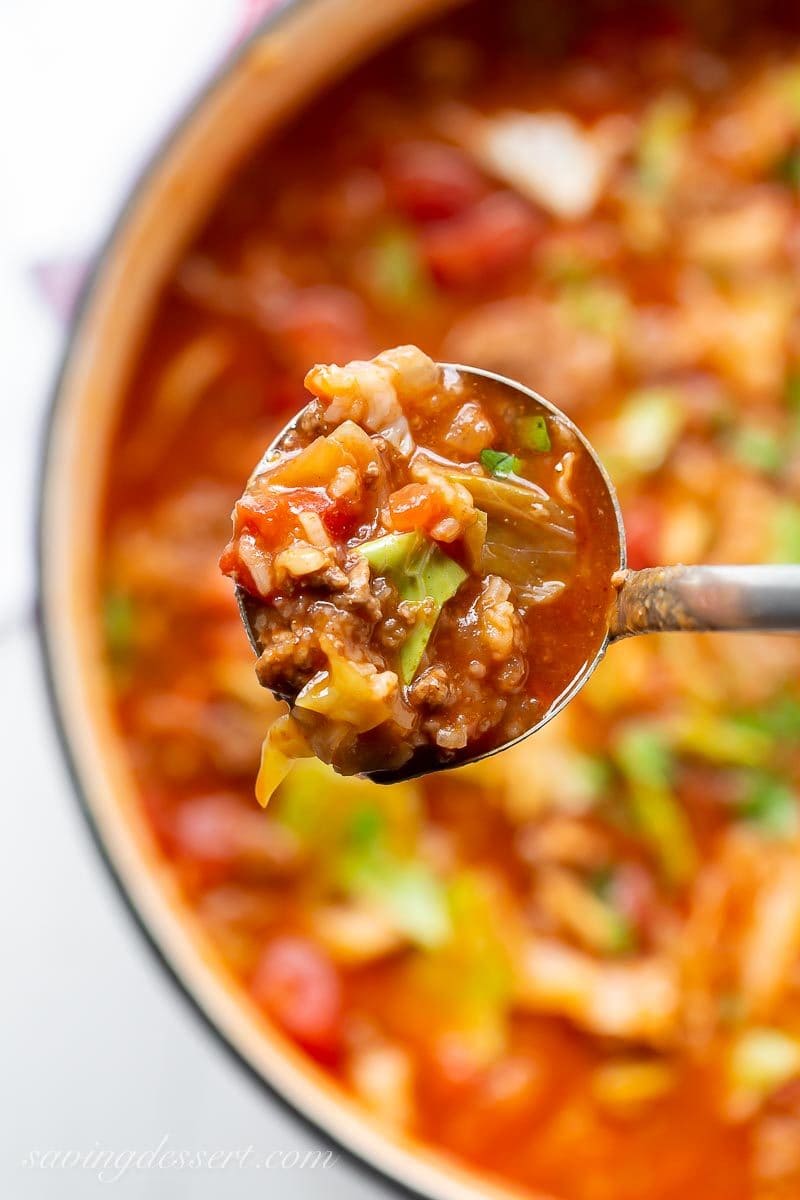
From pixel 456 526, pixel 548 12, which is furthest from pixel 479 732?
pixel 548 12

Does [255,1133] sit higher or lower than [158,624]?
lower

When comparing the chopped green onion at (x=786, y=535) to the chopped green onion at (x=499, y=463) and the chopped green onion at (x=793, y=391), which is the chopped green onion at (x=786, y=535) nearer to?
the chopped green onion at (x=793, y=391)

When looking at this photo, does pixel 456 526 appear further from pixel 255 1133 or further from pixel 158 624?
pixel 255 1133

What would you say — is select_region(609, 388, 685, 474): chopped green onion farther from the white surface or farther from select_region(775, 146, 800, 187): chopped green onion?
the white surface

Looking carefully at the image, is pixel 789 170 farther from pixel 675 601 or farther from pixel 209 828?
pixel 209 828

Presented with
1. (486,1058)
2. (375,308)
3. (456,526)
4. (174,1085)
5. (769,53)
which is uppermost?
(769,53)

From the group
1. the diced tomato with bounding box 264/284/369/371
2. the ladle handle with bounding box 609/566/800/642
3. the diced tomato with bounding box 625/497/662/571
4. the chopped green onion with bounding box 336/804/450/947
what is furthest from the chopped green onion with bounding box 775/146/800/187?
the chopped green onion with bounding box 336/804/450/947

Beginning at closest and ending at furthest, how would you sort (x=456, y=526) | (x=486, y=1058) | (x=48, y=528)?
(x=456, y=526) → (x=48, y=528) → (x=486, y=1058)
